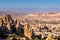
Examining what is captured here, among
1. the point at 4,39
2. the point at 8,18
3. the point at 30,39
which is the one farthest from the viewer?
the point at 8,18

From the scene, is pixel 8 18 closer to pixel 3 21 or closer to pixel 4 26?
pixel 3 21

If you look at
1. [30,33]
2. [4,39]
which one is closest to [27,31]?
[30,33]

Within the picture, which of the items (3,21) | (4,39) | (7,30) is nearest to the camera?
(4,39)

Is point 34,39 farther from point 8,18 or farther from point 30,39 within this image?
point 8,18

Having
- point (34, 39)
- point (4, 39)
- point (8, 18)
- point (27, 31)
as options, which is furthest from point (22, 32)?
point (8, 18)

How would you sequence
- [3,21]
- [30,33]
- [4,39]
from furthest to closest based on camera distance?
[3,21], [30,33], [4,39]

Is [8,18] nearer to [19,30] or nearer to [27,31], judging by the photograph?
[19,30]

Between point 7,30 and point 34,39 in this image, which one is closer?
point 34,39

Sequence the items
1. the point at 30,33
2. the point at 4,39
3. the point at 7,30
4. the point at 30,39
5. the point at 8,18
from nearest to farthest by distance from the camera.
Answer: the point at 4,39
the point at 30,39
the point at 30,33
the point at 7,30
the point at 8,18

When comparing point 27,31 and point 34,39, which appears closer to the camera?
point 34,39
